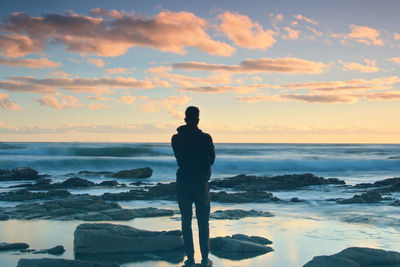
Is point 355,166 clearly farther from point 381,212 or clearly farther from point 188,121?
point 188,121

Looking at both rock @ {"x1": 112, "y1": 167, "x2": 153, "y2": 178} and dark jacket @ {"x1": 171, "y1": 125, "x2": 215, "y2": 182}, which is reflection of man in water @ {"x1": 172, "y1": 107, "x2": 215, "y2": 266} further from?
rock @ {"x1": 112, "y1": 167, "x2": 153, "y2": 178}

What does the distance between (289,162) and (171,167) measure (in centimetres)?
1235

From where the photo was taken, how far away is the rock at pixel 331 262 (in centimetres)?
614

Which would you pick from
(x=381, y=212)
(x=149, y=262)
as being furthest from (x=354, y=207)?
(x=149, y=262)

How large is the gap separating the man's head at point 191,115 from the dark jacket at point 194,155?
0.42ft

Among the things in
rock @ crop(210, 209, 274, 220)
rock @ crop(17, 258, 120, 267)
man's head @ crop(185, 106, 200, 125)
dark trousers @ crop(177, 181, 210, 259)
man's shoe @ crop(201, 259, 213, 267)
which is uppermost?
man's head @ crop(185, 106, 200, 125)

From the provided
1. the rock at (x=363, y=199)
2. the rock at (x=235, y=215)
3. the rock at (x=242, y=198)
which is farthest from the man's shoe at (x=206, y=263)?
the rock at (x=363, y=199)

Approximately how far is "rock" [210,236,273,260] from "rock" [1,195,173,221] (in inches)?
148

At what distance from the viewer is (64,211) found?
11320mm

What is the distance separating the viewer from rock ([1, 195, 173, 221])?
35.3 ft

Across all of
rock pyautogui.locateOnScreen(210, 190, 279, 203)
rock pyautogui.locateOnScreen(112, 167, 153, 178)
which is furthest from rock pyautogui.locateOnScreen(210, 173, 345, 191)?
rock pyautogui.locateOnScreen(112, 167, 153, 178)

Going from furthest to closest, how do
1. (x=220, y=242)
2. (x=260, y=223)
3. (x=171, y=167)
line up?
1. (x=171, y=167)
2. (x=260, y=223)
3. (x=220, y=242)

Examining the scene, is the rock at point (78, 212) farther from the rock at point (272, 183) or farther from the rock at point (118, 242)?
the rock at point (272, 183)

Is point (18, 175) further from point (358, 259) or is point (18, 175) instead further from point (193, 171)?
point (358, 259)
